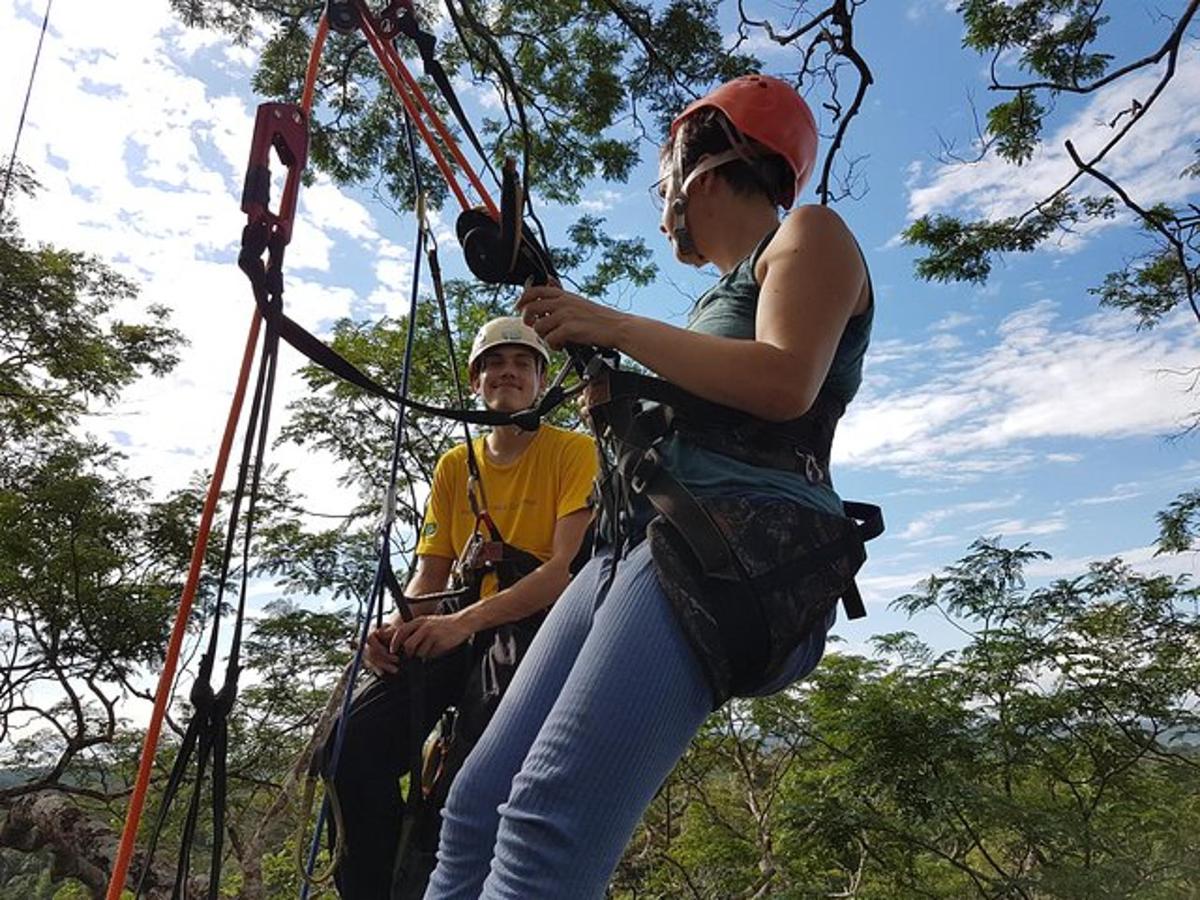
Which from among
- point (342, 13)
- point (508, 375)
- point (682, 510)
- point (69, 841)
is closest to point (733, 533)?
point (682, 510)

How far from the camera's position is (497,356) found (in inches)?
86.2

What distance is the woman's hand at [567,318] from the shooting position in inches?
39.6

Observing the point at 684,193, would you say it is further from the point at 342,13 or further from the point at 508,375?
the point at 508,375

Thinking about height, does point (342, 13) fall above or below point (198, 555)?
above

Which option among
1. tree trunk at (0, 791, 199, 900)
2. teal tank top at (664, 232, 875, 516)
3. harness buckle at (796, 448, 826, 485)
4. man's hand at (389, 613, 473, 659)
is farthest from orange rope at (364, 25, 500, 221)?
tree trunk at (0, 791, 199, 900)

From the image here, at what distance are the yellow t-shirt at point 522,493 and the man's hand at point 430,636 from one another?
0.44 feet

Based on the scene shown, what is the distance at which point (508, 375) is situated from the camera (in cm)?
218

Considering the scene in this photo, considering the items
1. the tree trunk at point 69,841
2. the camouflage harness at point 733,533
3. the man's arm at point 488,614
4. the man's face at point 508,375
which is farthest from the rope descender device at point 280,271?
the tree trunk at point 69,841

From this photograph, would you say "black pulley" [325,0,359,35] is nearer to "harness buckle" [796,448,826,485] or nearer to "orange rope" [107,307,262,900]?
"orange rope" [107,307,262,900]

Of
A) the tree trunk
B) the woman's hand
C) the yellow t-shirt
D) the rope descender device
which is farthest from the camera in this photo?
the tree trunk

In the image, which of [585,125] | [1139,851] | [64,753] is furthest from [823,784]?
[64,753]

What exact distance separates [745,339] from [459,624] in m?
1.04

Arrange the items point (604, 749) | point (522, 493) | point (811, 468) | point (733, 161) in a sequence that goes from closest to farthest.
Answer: point (604, 749)
point (811, 468)
point (733, 161)
point (522, 493)

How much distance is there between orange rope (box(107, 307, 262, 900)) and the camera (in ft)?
2.78
